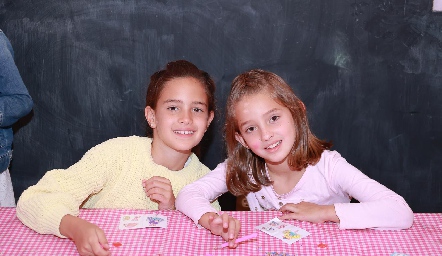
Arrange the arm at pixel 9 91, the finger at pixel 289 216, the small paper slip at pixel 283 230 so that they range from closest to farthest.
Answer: the small paper slip at pixel 283 230 < the finger at pixel 289 216 < the arm at pixel 9 91

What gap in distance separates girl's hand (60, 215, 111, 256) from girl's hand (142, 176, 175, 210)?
0.45m

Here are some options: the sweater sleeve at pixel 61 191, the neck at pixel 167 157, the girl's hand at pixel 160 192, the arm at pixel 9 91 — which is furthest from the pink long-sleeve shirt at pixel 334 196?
the arm at pixel 9 91

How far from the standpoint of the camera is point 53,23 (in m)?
2.57

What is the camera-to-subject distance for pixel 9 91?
2273mm

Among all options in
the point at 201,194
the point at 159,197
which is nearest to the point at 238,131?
the point at 201,194

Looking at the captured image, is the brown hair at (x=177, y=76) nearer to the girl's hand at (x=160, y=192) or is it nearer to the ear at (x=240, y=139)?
the ear at (x=240, y=139)

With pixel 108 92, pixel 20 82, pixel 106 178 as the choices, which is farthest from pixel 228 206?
pixel 20 82

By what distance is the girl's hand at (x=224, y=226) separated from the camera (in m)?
1.46

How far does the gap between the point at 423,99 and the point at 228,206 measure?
117 centimetres

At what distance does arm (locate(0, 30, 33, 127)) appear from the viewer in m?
2.22

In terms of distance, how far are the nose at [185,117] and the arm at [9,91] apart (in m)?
0.77

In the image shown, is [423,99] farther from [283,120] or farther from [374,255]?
[374,255]

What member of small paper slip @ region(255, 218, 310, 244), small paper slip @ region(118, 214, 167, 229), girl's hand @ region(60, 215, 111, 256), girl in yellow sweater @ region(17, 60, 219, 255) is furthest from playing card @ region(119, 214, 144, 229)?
small paper slip @ region(255, 218, 310, 244)

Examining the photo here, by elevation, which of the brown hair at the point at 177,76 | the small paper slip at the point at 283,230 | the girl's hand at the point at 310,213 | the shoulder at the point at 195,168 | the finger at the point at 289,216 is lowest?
the shoulder at the point at 195,168
